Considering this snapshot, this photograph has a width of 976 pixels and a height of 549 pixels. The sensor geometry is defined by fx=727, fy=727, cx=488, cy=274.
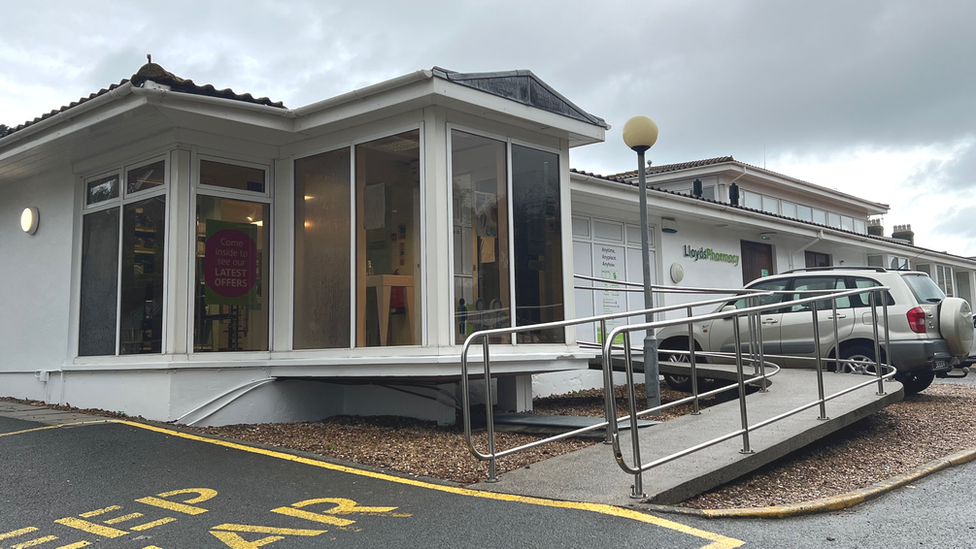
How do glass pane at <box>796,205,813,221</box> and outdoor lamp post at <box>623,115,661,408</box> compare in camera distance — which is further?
glass pane at <box>796,205,813,221</box>

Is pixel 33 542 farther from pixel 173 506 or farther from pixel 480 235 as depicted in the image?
pixel 480 235

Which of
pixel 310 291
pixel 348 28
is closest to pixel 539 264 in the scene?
pixel 310 291

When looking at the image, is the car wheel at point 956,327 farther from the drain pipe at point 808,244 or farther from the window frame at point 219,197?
the drain pipe at point 808,244

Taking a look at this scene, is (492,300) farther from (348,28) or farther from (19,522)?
(348,28)

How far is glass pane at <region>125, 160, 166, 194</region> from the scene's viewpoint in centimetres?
769

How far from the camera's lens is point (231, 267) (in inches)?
305

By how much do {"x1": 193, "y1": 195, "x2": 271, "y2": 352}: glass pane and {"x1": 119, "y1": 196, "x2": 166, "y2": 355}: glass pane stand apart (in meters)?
0.41

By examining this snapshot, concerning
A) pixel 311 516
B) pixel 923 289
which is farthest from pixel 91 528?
pixel 923 289

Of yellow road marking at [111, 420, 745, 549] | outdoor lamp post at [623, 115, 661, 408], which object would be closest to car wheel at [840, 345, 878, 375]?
outdoor lamp post at [623, 115, 661, 408]

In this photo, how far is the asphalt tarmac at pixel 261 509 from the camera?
3604 mm

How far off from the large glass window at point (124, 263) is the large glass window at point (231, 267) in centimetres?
41

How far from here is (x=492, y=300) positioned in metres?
7.16

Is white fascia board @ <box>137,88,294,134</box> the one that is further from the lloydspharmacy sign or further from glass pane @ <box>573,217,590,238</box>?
the lloydspharmacy sign

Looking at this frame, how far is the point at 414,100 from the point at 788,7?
796cm
